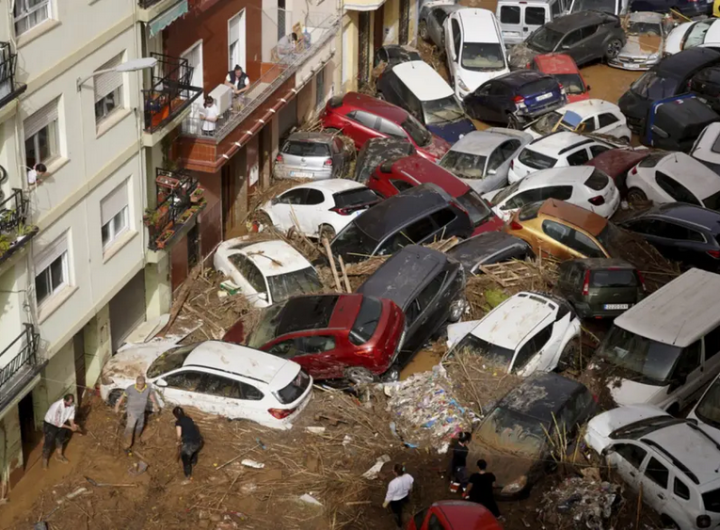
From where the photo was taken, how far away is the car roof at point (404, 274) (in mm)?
20938

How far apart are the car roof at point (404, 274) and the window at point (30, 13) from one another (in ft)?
25.1

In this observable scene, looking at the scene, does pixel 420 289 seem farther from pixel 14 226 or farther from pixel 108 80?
pixel 14 226

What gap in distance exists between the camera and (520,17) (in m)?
38.8

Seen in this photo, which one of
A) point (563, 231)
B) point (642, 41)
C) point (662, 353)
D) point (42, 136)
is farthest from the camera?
point (642, 41)

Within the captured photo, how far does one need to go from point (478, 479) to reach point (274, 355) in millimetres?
4713

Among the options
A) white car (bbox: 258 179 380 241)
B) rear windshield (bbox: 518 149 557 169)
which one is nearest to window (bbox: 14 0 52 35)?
white car (bbox: 258 179 380 241)

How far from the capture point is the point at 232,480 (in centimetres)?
1766

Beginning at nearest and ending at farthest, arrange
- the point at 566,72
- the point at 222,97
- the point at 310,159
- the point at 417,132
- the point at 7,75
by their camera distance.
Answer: the point at 7,75 < the point at 222,97 < the point at 310,159 < the point at 417,132 < the point at 566,72

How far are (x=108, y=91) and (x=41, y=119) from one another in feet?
7.40

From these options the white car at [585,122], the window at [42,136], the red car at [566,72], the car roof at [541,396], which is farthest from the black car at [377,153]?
the window at [42,136]

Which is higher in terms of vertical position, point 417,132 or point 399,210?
point 399,210

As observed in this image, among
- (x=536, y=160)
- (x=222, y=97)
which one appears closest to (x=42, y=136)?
(x=222, y=97)

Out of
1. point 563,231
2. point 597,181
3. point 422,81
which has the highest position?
point 422,81

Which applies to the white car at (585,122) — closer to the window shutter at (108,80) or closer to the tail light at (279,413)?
the window shutter at (108,80)
